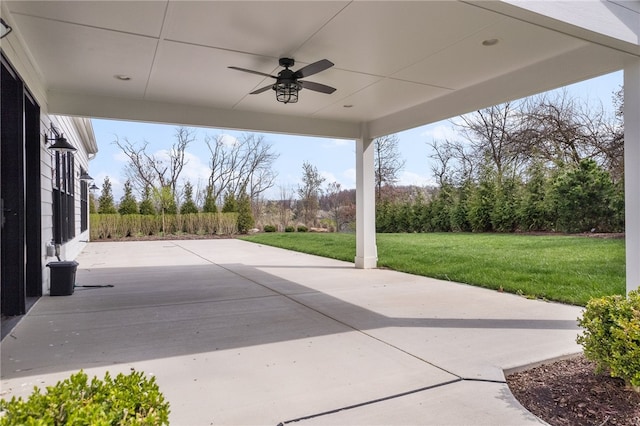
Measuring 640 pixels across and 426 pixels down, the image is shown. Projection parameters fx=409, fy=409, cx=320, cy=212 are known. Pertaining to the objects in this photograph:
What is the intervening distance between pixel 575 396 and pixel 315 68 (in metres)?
3.48

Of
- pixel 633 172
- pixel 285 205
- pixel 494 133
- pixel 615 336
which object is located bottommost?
pixel 615 336

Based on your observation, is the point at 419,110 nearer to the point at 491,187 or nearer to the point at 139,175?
the point at 491,187

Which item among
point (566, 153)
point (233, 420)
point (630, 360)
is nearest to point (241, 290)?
point (233, 420)

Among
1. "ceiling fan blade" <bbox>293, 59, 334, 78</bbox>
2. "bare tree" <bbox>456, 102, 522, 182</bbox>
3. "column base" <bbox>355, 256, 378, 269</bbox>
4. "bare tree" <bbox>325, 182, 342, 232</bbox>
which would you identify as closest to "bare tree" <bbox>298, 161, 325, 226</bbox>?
"bare tree" <bbox>325, 182, 342, 232</bbox>

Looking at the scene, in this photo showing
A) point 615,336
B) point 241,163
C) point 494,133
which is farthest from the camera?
point 241,163

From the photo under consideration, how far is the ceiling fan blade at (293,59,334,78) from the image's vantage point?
13.0 ft

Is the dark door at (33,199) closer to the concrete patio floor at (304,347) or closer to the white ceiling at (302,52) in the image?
the concrete patio floor at (304,347)

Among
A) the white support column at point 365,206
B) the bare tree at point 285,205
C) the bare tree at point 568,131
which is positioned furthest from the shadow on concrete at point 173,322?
the bare tree at point 285,205

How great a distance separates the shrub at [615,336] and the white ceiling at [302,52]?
2.03m

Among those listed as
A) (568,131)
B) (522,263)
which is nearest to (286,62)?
(522,263)

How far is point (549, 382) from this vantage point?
2.71 metres

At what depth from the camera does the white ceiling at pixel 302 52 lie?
338 centimetres

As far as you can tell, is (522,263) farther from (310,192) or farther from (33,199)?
(310,192)

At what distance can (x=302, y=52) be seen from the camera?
4336mm
